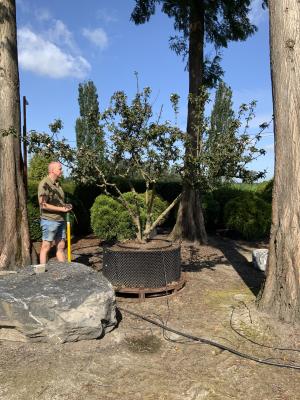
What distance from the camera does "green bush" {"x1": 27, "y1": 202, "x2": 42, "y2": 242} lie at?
29.0 feet

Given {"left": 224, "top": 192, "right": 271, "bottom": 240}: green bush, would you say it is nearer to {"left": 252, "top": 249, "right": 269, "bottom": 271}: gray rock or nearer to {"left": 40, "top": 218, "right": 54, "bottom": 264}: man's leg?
{"left": 252, "top": 249, "right": 269, "bottom": 271}: gray rock

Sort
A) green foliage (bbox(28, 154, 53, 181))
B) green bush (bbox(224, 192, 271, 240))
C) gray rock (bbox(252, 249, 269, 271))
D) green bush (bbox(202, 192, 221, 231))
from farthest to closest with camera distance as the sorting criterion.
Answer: green bush (bbox(202, 192, 221, 231)) → green bush (bbox(224, 192, 271, 240)) → green foliage (bbox(28, 154, 53, 181)) → gray rock (bbox(252, 249, 269, 271))

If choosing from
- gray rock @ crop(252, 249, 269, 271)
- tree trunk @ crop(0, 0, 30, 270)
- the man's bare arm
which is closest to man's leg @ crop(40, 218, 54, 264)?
the man's bare arm

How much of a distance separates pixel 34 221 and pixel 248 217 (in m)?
5.52

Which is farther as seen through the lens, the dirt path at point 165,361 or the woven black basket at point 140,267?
the woven black basket at point 140,267

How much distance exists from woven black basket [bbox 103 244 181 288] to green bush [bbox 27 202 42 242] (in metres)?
3.75

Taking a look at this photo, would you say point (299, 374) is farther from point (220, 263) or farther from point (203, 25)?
point (203, 25)

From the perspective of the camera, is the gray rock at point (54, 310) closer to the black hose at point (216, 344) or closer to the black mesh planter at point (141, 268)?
the black hose at point (216, 344)

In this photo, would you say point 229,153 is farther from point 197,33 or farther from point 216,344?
point 197,33

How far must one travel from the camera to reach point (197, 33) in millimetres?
9812

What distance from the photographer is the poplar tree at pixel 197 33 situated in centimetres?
975

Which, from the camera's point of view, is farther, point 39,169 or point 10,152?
point 39,169

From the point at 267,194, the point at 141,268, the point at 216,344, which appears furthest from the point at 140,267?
the point at 267,194

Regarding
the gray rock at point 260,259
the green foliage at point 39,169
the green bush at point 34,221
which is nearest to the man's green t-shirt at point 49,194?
the green bush at point 34,221
